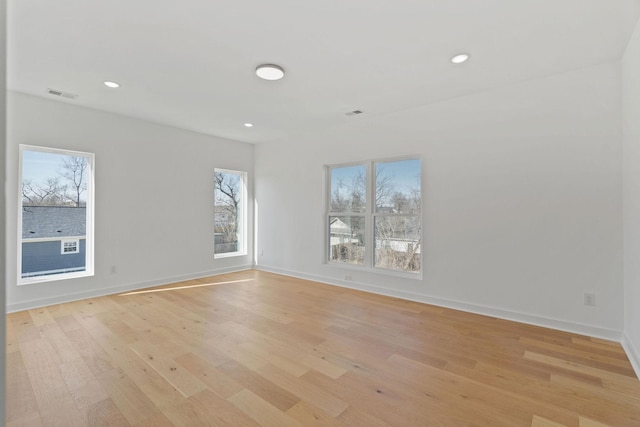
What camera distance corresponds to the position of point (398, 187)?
4.32 metres

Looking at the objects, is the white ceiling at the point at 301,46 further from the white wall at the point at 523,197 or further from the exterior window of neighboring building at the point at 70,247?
the exterior window of neighboring building at the point at 70,247

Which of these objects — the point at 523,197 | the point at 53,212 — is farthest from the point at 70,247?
the point at 523,197

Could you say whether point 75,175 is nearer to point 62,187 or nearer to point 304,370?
point 62,187

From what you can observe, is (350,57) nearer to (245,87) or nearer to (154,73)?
(245,87)

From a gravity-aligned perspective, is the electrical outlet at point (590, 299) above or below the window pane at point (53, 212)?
below

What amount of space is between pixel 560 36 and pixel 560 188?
1.43 m

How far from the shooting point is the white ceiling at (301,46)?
207cm

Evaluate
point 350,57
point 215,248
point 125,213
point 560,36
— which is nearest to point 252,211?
point 215,248

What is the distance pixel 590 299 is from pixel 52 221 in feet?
20.8

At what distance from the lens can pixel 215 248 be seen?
5.67m

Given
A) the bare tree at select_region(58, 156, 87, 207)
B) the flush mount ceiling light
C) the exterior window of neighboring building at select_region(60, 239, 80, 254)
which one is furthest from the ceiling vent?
the flush mount ceiling light

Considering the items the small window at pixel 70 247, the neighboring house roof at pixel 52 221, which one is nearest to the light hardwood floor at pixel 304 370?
the small window at pixel 70 247

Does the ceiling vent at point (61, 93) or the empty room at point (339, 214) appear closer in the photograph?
the empty room at point (339, 214)

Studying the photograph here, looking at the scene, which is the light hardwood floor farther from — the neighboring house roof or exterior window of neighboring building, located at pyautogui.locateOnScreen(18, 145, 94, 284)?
the neighboring house roof
